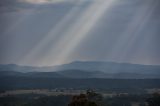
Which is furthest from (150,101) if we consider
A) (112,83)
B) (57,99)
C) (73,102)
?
(112,83)

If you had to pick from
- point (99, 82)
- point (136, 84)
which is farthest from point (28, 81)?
point (136, 84)

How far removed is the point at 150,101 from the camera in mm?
73250

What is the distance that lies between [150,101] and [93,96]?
21560 millimetres

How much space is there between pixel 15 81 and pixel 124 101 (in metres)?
97.0

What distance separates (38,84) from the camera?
18125 centimetres

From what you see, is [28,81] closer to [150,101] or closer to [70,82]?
[70,82]

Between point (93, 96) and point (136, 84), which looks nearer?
point (93, 96)

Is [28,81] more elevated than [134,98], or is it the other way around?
[28,81]

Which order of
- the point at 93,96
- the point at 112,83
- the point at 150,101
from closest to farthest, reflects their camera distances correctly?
the point at 93,96
the point at 150,101
the point at 112,83

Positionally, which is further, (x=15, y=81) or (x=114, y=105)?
(x=15, y=81)

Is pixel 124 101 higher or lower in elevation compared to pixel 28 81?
lower

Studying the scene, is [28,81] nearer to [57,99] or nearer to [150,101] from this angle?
[57,99]

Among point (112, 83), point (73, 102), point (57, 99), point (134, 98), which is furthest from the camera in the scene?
point (112, 83)

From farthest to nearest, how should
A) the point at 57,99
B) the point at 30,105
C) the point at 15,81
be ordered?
1. the point at 15,81
2. the point at 57,99
3. the point at 30,105
